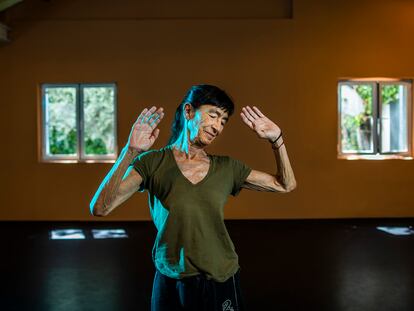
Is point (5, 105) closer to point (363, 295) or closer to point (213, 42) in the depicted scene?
point (213, 42)

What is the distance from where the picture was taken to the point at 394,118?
805 cm

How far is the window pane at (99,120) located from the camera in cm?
798

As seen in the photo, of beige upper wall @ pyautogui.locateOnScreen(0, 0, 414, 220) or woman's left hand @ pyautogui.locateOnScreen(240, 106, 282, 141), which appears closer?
woman's left hand @ pyautogui.locateOnScreen(240, 106, 282, 141)

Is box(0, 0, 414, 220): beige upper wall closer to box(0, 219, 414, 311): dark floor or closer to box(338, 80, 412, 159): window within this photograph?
box(338, 80, 412, 159): window

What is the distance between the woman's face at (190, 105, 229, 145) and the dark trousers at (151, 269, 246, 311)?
449 millimetres

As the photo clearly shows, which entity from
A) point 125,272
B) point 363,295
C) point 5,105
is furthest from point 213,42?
point 363,295

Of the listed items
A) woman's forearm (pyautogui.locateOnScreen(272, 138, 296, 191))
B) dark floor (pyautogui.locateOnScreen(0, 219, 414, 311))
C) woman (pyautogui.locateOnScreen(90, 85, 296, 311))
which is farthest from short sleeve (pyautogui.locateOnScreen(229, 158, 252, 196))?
dark floor (pyautogui.locateOnScreen(0, 219, 414, 311))

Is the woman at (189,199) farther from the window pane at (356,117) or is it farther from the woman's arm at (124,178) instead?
the window pane at (356,117)

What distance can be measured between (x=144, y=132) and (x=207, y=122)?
0.68 ft

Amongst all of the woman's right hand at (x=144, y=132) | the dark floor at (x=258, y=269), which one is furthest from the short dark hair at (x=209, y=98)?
the dark floor at (x=258, y=269)

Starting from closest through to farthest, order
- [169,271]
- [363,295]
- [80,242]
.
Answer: [169,271] < [363,295] < [80,242]

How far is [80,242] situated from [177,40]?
3.40 meters

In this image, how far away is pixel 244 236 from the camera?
258 inches

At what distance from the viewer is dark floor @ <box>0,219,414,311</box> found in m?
3.82
